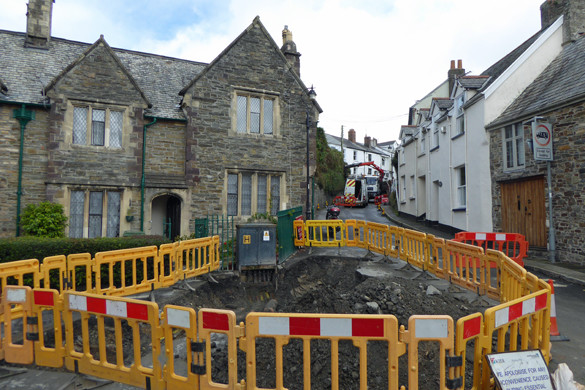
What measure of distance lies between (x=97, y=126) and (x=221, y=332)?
11815 mm

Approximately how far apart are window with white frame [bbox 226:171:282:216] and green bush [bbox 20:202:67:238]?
572 centimetres

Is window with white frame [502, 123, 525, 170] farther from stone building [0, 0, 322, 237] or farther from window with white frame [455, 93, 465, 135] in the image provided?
stone building [0, 0, 322, 237]

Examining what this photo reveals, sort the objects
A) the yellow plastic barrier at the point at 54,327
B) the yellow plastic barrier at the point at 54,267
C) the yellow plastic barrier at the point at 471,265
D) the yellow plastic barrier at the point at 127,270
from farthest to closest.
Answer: the yellow plastic barrier at the point at 127,270 < the yellow plastic barrier at the point at 471,265 < the yellow plastic barrier at the point at 54,267 < the yellow plastic barrier at the point at 54,327

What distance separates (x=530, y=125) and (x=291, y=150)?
346 inches

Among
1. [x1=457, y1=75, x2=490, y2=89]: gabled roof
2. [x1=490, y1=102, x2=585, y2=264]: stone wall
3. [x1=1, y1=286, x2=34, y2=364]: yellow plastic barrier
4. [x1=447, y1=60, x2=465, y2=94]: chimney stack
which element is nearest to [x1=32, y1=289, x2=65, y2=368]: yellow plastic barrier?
[x1=1, y1=286, x2=34, y2=364]: yellow plastic barrier

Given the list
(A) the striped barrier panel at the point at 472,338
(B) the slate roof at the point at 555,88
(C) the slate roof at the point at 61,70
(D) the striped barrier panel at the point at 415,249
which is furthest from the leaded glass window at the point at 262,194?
(A) the striped barrier panel at the point at 472,338

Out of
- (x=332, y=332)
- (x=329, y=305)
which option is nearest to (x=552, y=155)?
(x=329, y=305)

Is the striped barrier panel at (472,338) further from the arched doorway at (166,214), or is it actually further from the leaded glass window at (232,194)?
the arched doorway at (166,214)

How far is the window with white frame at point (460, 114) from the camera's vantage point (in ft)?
53.1

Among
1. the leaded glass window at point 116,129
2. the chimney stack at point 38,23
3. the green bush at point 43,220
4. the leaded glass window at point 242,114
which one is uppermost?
the chimney stack at point 38,23

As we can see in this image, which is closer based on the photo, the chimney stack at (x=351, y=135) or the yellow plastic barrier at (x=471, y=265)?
the yellow plastic barrier at (x=471, y=265)

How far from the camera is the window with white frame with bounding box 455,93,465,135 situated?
16.2 metres

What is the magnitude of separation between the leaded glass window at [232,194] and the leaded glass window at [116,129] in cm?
431

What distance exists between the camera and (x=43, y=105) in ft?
39.3
